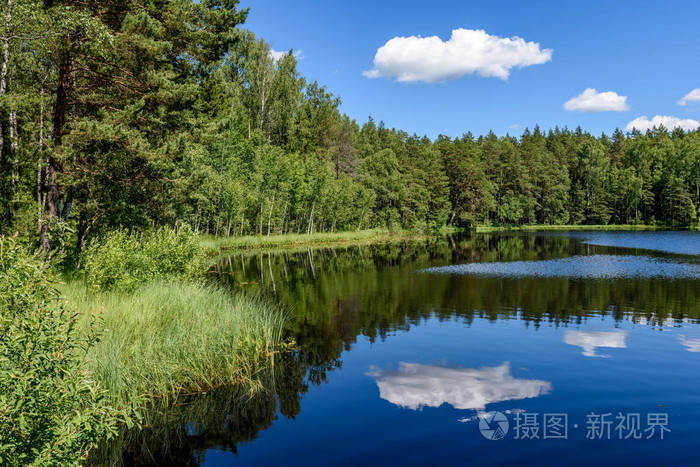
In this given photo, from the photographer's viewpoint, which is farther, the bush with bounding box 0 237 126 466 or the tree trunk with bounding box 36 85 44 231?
the tree trunk with bounding box 36 85 44 231

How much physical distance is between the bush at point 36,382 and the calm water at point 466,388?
13.8 ft

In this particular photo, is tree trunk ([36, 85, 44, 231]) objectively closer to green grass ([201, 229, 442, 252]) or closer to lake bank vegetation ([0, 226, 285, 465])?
lake bank vegetation ([0, 226, 285, 465])

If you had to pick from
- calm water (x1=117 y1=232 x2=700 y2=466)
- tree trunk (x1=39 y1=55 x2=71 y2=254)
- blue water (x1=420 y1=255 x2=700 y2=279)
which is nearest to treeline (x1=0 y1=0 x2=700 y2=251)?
tree trunk (x1=39 y1=55 x2=71 y2=254)

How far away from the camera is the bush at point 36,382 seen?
4.88 metres

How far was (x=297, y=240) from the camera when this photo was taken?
2430 inches

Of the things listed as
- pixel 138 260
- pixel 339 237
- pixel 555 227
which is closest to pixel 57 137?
pixel 138 260

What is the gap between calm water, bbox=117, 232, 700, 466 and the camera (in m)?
9.40

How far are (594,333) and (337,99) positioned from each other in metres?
83.2

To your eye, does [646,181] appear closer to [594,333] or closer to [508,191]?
[508,191]

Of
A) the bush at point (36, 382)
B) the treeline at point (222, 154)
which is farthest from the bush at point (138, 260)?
the bush at point (36, 382)

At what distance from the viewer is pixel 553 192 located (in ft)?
382

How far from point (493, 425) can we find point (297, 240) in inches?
2070

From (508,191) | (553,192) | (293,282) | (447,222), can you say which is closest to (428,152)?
(447,222)

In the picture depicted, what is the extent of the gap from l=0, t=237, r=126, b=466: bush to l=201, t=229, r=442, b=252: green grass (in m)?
37.0
